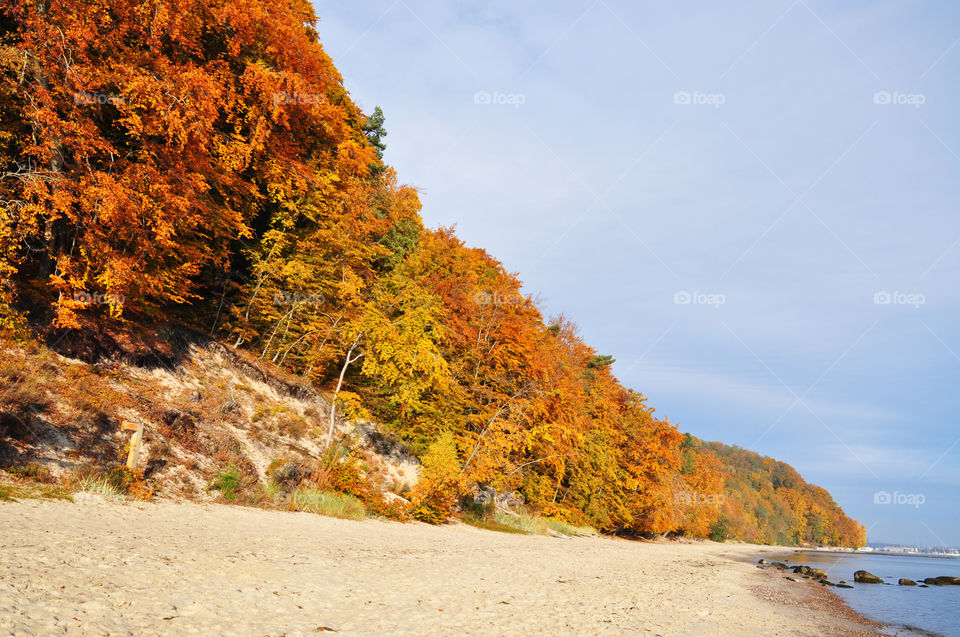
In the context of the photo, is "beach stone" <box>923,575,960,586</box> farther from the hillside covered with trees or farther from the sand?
the sand

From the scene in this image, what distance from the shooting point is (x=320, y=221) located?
21812 mm

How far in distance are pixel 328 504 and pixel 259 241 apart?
39.9 ft

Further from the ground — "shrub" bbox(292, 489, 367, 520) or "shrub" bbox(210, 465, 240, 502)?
"shrub" bbox(210, 465, 240, 502)

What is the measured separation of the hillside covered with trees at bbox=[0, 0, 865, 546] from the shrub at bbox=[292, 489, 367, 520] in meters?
1.28

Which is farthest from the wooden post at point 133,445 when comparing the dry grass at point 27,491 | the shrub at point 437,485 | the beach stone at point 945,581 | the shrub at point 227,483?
the beach stone at point 945,581

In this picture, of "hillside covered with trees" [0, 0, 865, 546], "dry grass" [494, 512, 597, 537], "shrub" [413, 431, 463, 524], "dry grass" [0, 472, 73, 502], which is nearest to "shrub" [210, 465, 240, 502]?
"dry grass" [0, 472, 73, 502]

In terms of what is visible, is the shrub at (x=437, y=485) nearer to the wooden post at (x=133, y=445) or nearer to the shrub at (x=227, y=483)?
the shrub at (x=227, y=483)

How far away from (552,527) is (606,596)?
20.1 meters

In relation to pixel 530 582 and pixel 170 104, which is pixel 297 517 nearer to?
pixel 530 582

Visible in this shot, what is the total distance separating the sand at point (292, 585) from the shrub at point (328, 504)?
81 cm

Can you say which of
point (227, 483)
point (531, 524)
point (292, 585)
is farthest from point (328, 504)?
point (531, 524)

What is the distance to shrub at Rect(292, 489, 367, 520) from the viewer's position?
50.0ft

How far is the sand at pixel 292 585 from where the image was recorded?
5305 mm

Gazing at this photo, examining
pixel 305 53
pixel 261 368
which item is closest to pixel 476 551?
pixel 261 368
